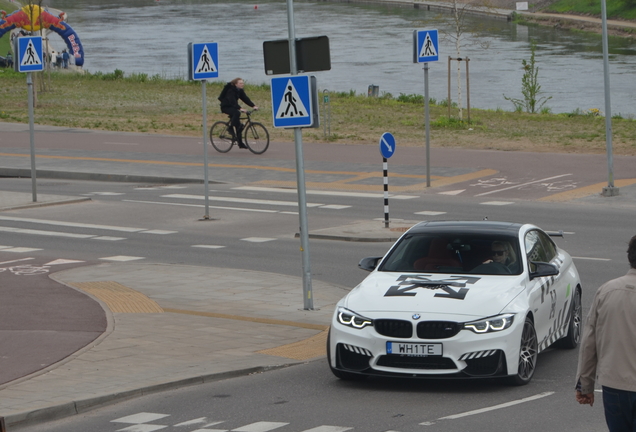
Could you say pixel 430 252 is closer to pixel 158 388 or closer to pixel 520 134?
pixel 158 388

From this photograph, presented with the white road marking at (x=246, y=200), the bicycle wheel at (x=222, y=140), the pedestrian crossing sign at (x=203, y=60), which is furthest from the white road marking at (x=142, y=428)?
the bicycle wheel at (x=222, y=140)

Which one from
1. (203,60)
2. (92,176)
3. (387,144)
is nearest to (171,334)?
(387,144)

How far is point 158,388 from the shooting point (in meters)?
8.81

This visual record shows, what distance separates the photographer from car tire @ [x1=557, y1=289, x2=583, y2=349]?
404 inches

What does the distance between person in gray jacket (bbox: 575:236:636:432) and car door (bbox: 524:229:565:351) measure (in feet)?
11.2

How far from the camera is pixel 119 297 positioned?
1291cm

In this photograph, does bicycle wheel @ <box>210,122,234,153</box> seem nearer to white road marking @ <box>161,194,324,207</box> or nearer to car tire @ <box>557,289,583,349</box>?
white road marking @ <box>161,194,324,207</box>

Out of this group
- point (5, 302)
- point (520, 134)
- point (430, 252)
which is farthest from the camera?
point (520, 134)

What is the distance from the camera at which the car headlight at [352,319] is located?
8633 mm

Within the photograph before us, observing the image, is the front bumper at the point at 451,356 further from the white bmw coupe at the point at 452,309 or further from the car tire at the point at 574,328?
the car tire at the point at 574,328

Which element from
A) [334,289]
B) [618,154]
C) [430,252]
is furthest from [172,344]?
[618,154]

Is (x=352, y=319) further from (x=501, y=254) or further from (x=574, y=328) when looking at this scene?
(x=574, y=328)

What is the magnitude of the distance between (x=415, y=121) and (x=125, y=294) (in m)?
23.6

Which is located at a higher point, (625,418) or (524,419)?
(625,418)
